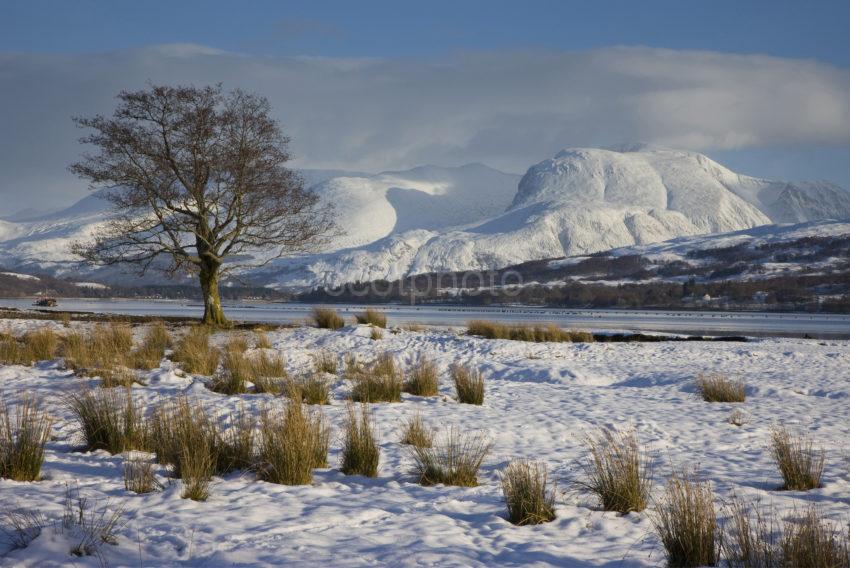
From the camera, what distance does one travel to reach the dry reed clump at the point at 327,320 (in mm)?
27250

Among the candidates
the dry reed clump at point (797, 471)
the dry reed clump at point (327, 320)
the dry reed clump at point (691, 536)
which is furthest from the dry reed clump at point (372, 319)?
the dry reed clump at point (691, 536)

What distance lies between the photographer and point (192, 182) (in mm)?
25828

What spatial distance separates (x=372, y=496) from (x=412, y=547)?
4.78ft

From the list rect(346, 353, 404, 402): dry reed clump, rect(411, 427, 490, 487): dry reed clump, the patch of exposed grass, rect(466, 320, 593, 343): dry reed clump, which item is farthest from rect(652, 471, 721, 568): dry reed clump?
rect(466, 320, 593, 343): dry reed clump

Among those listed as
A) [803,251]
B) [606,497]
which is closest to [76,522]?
[606,497]

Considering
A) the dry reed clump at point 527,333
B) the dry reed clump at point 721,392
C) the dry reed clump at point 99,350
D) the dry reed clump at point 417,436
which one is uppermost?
the dry reed clump at point 99,350

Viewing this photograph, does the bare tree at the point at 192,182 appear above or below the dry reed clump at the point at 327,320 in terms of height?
above

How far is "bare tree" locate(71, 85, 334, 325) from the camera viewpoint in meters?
24.9

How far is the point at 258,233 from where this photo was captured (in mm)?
27406

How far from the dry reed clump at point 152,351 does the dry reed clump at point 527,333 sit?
1307 centimetres

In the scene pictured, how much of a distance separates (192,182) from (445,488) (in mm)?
21843

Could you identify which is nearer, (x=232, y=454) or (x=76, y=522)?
(x=76, y=522)

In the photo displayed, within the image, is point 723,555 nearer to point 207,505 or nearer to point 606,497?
point 606,497

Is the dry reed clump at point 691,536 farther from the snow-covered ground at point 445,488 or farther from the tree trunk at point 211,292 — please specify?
the tree trunk at point 211,292
